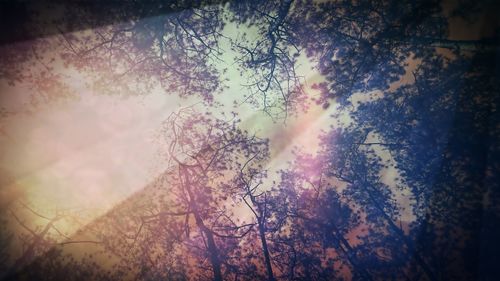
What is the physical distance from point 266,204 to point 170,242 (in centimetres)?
288

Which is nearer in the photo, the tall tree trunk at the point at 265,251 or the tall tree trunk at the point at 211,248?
the tall tree trunk at the point at 265,251

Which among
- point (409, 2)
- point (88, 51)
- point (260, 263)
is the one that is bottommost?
point (260, 263)

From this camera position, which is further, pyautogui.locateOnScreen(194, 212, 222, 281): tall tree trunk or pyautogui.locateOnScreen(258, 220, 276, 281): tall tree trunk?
pyautogui.locateOnScreen(194, 212, 222, 281): tall tree trunk

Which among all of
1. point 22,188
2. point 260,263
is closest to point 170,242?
point 260,263

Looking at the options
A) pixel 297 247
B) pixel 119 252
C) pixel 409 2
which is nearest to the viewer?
pixel 409 2

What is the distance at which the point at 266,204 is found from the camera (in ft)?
20.0

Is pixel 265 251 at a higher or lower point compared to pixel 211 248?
lower

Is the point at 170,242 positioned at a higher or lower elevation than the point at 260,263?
higher

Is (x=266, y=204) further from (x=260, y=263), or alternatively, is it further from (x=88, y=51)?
(x=88, y=51)

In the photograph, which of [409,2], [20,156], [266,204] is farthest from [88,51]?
[409,2]

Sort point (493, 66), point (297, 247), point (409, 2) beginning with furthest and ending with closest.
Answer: point (297, 247) < point (409, 2) < point (493, 66)

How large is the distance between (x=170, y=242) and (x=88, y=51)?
17.3 ft

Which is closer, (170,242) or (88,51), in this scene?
(88,51)

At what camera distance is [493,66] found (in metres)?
4.27
